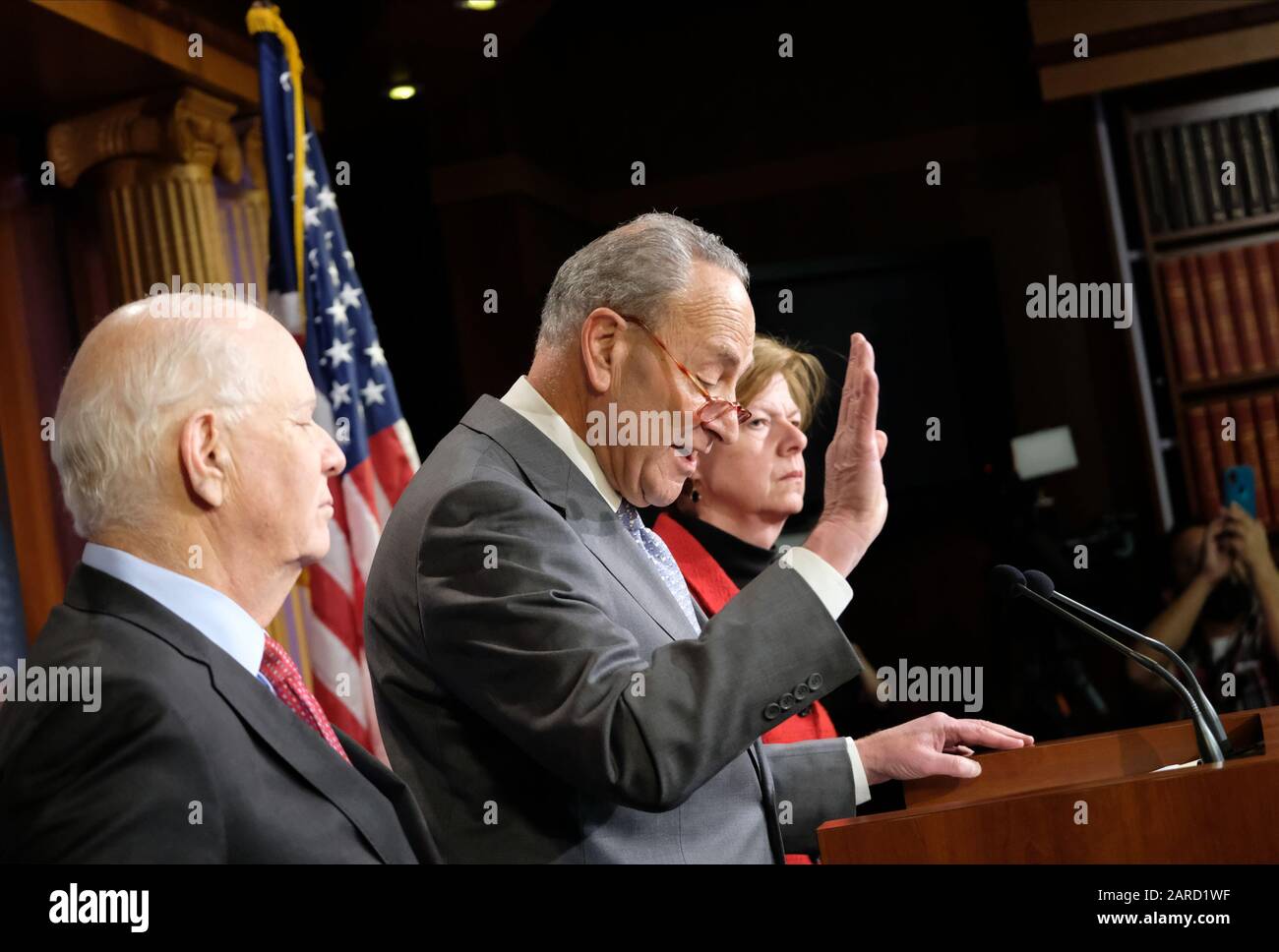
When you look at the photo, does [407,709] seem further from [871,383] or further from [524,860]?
[871,383]

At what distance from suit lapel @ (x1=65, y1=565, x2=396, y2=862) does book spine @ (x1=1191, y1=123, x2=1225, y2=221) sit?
4.73m

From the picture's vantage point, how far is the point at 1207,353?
5.10m

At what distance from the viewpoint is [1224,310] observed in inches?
200

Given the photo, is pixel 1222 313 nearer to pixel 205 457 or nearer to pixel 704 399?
pixel 704 399

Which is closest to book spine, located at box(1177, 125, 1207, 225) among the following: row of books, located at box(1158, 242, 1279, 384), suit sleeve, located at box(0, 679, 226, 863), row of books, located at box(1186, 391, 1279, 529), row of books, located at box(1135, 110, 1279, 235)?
row of books, located at box(1135, 110, 1279, 235)

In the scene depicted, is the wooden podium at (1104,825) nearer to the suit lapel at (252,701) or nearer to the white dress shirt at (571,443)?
the white dress shirt at (571,443)

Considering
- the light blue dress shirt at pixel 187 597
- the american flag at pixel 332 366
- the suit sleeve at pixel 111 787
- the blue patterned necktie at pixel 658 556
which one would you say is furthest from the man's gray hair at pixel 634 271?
the american flag at pixel 332 366

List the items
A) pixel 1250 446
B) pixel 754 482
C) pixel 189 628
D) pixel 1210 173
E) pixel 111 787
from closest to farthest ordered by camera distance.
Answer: pixel 111 787, pixel 189 628, pixel 754 482, pixel 1250 446, pixel 1210 173

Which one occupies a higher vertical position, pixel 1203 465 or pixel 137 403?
pixel 137 403

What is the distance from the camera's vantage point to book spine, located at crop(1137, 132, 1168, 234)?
5164 millimetres

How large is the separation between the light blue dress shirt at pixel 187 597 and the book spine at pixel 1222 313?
466 cm

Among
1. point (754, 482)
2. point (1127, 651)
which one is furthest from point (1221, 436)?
point (1127, 651)

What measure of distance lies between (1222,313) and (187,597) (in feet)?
15.5

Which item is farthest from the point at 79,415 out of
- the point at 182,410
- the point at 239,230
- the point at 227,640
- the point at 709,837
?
the point at 239,230
